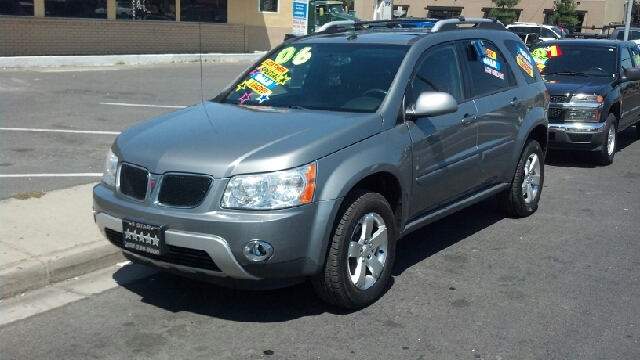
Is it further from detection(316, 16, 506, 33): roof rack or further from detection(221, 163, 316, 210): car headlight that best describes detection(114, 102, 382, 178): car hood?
detection(316, 16, 506, 33): roof rack

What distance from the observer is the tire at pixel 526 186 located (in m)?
7.44

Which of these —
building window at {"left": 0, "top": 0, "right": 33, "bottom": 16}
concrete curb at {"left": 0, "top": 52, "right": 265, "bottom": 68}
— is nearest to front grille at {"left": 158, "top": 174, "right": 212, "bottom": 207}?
concrete curb at {"left": 0, "top": 52, "right": 265, "bottom": 68}

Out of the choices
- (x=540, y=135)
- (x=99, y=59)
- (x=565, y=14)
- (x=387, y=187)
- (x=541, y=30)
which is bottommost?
(x=387, y=187)

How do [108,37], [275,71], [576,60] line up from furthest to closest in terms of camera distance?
[108,37]
[576,60]
[275,71]

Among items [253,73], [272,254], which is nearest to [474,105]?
[253,73]

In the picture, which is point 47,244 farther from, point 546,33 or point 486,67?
point 546,33

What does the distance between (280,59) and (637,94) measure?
775 cm

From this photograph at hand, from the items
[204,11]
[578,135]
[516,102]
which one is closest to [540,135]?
[516,102]

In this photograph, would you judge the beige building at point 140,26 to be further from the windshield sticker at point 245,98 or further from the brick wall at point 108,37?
the windshield sticker at point 245,98

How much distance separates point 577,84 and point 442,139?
5.74 m

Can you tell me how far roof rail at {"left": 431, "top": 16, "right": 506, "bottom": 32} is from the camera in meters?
6.47

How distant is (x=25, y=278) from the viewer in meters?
5.47

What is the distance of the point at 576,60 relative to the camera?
11.7 meters

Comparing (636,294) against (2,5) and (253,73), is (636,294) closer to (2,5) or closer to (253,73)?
(253,73)
